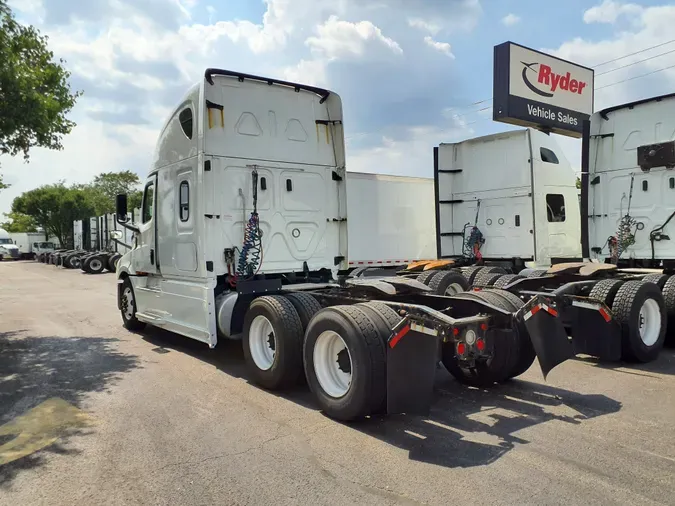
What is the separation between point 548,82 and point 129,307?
1542 cm

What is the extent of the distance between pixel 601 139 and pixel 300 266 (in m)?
5.58

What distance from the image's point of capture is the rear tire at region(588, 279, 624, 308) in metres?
7.07

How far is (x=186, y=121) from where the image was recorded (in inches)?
295

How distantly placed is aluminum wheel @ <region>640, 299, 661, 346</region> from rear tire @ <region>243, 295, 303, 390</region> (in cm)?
471

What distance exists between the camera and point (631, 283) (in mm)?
7102

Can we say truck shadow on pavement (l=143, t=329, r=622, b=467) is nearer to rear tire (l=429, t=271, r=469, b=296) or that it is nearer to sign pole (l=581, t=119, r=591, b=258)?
rear tire (l=429, t=271, r=469, b=296)

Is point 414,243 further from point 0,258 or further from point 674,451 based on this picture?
point 0,258

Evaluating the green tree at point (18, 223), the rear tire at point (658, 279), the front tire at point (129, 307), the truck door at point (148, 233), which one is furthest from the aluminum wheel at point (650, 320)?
the green tree at point (18, 223)

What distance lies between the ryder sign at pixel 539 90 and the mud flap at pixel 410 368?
1391 cm

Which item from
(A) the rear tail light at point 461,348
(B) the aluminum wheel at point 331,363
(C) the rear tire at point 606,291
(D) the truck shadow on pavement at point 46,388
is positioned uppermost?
(C) the rear tire at point 606,291

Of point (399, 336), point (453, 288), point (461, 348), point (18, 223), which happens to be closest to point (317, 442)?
point (399, 336)

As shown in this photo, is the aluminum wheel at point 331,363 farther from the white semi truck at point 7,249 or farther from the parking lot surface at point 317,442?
the white semi truck at point 7,249

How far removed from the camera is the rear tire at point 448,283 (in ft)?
30.6

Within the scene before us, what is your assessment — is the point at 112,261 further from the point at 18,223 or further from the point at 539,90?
the point at 18,223
